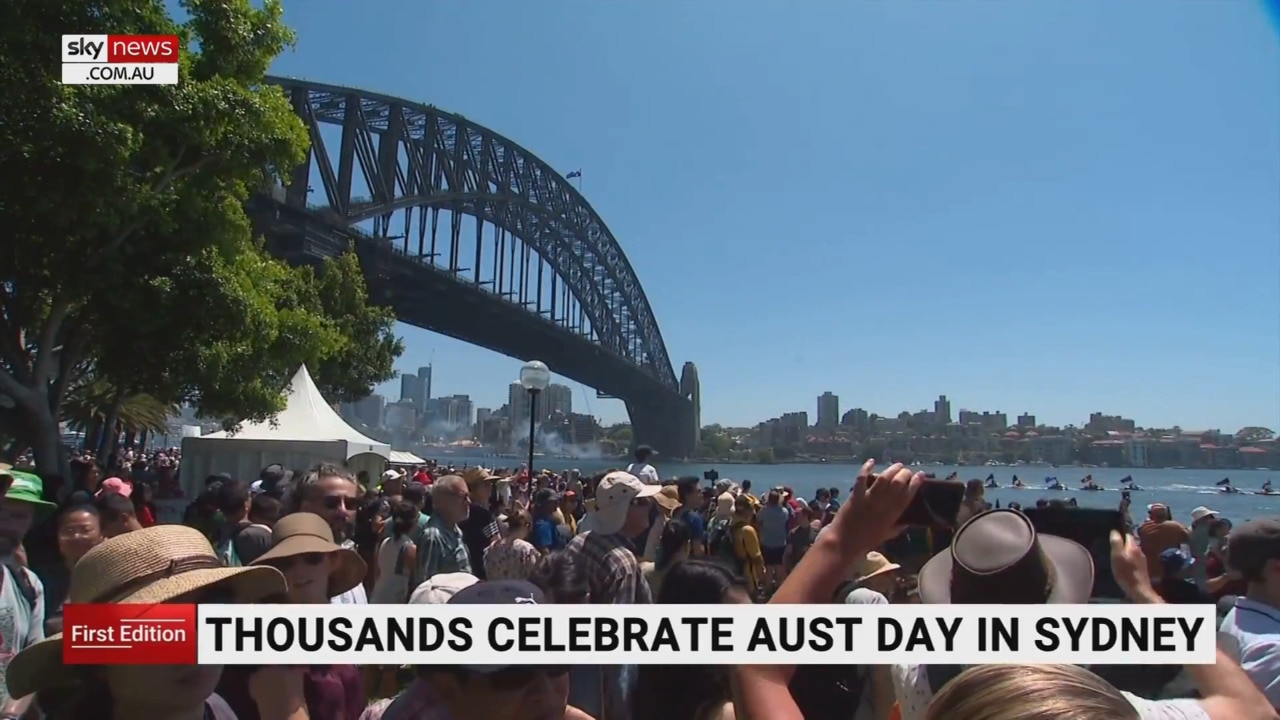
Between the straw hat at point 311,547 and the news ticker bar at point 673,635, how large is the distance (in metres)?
0.34

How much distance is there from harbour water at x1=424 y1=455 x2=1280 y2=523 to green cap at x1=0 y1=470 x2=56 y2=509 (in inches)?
465

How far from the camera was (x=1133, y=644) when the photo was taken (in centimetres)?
187

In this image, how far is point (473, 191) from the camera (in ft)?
208

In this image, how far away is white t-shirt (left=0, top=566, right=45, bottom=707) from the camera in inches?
107

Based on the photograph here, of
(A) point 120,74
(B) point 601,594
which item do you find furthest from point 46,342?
(B) point 601,594

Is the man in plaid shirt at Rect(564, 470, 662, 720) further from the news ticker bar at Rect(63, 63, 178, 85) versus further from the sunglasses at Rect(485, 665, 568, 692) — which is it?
the news ticker bar at Rect(63, 63, 178, 85)

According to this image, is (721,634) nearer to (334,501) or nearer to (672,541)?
(672,541)

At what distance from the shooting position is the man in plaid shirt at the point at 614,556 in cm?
281

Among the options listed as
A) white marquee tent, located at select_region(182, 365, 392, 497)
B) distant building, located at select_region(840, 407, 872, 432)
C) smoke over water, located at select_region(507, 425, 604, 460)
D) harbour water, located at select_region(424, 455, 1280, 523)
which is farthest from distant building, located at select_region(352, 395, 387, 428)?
white marquee tent, located at select_region(182, 365, 392, 497)

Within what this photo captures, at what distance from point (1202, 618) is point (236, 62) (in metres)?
11.6

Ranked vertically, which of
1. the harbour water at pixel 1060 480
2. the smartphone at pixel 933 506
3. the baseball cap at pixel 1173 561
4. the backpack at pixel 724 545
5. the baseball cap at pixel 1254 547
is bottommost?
the harbour water at pixel 1060 480

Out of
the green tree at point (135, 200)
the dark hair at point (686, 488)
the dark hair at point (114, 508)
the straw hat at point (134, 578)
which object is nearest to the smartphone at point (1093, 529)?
the straw hat at point (134, 578)

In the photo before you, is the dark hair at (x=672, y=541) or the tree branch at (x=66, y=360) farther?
the tree branch at (x=66, y=360)

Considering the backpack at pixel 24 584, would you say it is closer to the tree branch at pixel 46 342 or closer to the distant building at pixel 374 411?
the tree branch at pixel 46 342
